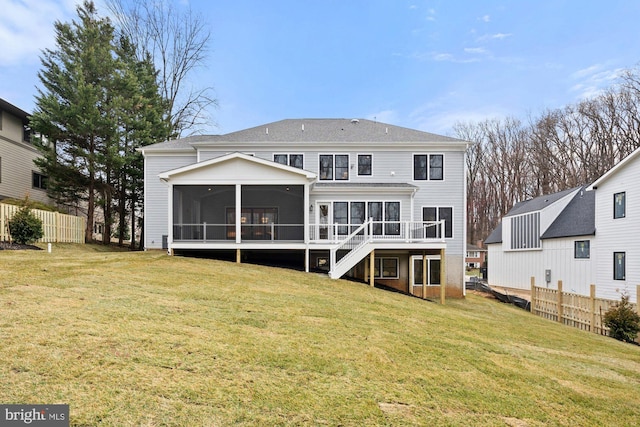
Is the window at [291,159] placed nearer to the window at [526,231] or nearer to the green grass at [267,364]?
the green grass at [267,364]

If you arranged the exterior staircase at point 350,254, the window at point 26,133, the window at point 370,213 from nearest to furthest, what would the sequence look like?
the exterior staircase at point 350,254 → the window at point 370,213 → the window at point 26,133

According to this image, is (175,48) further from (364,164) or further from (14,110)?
(364,164)

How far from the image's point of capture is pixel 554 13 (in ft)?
81.5

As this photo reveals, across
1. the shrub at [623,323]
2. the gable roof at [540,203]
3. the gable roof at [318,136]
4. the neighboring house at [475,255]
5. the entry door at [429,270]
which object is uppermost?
the gable roof at [318,136]

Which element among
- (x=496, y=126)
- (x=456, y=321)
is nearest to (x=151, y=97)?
(x=456, y=321)

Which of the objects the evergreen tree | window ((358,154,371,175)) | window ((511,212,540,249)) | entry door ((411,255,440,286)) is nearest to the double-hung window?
window ((511,212,540,249))

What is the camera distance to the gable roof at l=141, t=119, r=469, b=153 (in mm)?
19344

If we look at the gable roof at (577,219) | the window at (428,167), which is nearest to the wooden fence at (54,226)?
the window at (428,167)

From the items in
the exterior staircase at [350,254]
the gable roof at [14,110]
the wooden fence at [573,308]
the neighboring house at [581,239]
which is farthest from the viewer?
the gable roof at [14,110]

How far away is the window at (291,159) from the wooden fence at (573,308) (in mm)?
13356

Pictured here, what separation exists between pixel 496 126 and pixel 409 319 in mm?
42803

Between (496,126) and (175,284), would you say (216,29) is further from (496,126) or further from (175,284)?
(496,126)

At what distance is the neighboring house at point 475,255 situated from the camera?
49250 mm

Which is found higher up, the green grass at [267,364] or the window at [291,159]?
the window at [291,159]
